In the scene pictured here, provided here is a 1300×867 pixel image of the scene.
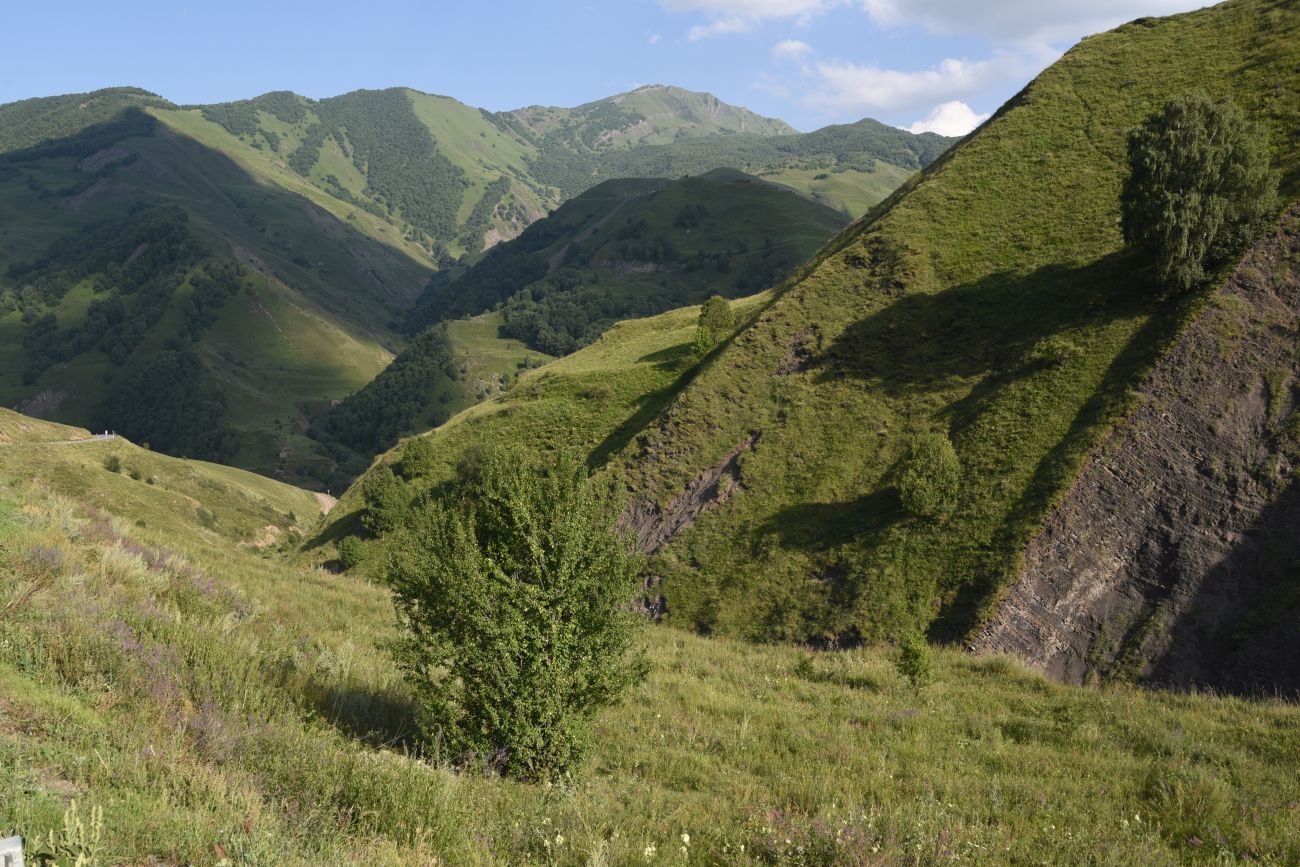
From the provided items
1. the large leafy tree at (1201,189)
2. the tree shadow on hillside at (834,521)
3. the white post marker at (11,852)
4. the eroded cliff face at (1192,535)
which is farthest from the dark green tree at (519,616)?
the large leafy tree at (1201,189)

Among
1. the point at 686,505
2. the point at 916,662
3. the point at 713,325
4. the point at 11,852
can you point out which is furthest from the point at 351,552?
the point at 11,852

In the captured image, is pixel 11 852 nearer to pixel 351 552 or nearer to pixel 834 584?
pixel 834 584

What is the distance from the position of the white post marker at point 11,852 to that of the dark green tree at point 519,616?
15.9 ft

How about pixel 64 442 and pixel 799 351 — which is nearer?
pixel 799 351

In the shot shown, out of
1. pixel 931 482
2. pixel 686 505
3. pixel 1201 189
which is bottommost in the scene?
pixel 686 505

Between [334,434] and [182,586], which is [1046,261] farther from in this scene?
[334,434]

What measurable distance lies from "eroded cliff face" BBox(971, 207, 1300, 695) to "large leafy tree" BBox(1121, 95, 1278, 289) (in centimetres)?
216

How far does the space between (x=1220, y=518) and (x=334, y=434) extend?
160 m

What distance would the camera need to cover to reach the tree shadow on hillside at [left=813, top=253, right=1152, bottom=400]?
97.5ft

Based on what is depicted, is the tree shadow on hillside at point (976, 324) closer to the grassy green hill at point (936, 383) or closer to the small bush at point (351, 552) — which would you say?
the grassy green hill at point (936, 383)

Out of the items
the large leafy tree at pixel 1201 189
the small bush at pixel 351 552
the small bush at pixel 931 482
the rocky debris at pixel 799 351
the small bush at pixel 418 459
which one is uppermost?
the large leafy tree at pixel 1201 189

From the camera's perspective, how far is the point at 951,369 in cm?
3144

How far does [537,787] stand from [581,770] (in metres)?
1.07

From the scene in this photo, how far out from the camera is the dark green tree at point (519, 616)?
28.8 feet
